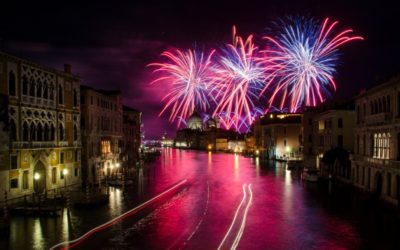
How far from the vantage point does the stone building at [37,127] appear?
39.8 meters

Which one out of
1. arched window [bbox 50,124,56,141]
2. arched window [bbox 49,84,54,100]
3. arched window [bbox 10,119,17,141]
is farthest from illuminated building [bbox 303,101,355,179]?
arched window [bbox 10,119,17,141]

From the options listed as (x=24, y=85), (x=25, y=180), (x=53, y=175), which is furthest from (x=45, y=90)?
(x=25, y=180)

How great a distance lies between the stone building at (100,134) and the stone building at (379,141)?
33.4m

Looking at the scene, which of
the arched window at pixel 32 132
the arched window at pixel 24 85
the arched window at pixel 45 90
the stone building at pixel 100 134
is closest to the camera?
the arched window at pixel 24 85

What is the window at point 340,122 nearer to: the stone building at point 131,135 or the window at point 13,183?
the window at point 13,183

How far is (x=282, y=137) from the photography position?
12338 centimetres

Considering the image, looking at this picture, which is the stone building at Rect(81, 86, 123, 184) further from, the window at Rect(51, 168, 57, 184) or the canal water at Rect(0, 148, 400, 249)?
the canal water at Rect(0, 148, 400, 249)

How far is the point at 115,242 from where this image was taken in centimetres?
2594

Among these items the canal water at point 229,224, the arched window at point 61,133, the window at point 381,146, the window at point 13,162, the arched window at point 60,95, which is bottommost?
the canal water at point 229,224

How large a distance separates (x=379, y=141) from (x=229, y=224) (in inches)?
855

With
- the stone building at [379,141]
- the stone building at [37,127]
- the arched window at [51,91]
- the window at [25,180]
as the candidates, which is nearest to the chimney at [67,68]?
the stone building at [37,127]

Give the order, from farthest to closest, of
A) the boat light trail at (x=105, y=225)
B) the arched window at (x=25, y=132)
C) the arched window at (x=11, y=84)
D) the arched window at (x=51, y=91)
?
the arched window at (x=51, y=91) < the arched window at (x=25, y=132) < the arched window at (x=11, y=84) < the boat light trail at (x=105, y=225)

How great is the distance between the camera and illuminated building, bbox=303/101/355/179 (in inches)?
2413

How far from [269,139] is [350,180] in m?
79.1
